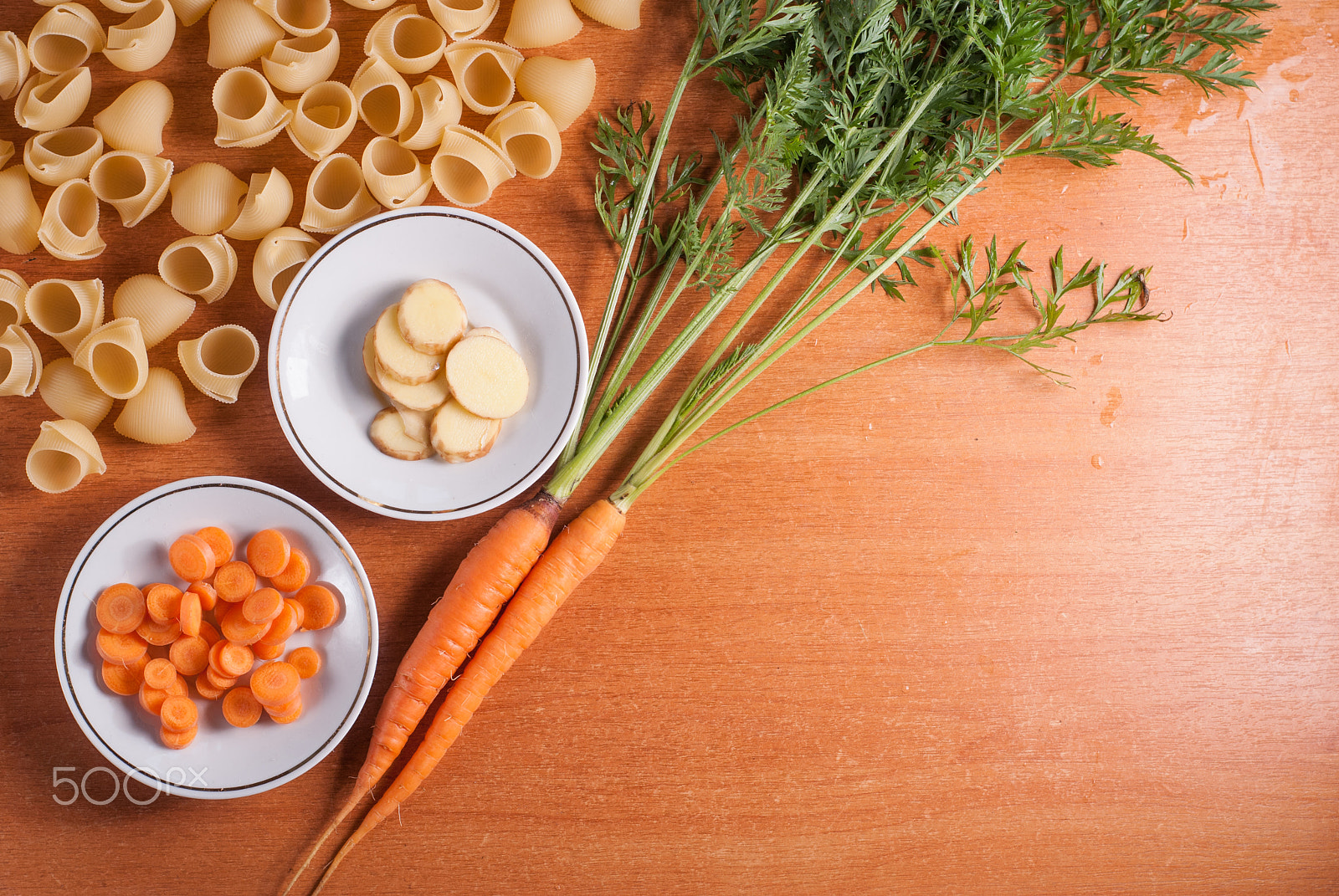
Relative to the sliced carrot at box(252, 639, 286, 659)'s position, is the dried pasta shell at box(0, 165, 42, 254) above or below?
above

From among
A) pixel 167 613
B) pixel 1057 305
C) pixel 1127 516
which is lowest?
pixel 167 613

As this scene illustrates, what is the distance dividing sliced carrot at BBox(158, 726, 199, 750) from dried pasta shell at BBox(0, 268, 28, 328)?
624mm

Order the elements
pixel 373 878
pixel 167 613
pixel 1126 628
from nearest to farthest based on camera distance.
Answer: pixel 167 613 → pixel 373 878 → pixel 1126 628

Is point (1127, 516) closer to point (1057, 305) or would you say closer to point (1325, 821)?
point (1057, 305)

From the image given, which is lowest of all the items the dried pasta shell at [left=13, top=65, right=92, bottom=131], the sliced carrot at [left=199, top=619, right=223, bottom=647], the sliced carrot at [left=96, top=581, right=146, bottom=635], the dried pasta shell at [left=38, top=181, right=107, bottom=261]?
the sliced carrot at [left=199, top=619, right=223, bottom=647]

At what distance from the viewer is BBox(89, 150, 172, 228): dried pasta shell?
1041 millimetres

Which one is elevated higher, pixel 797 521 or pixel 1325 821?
pixel 797 521

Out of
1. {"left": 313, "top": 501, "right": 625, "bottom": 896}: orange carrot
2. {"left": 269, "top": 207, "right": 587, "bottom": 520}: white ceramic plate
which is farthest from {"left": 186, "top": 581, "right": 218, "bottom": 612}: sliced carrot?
{"left": 313, "top": 501, "right": 625, "bottom": 896}: orange carrot

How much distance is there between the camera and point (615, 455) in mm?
1139

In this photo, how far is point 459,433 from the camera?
39.3 inches

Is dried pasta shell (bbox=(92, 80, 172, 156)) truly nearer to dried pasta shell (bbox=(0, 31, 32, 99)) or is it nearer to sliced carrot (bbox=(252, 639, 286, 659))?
dried pasta shell (bbox=(0, 31, 32, 99))

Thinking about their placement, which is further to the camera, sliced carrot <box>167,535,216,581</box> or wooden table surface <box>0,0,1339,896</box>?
wooden table surface <box>0,0,1339,896</box>

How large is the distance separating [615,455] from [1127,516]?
86 centimetres

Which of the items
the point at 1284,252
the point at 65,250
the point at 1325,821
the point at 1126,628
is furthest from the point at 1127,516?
the point at 65,250
